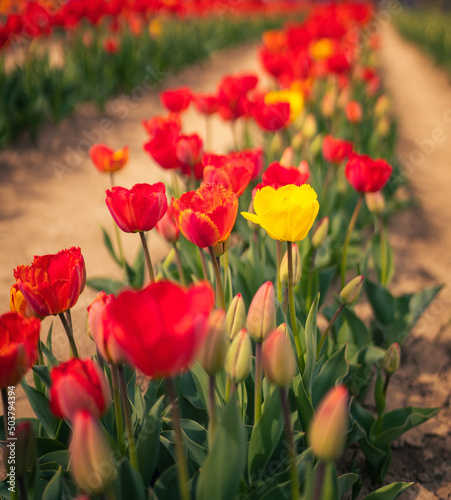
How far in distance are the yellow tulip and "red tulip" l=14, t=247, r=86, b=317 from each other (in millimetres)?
354

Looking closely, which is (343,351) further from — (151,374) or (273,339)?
(151,374)

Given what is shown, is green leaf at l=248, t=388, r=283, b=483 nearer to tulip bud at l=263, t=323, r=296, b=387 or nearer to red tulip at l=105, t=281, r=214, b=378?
tulip bud at l=263, t=323, r=296, b=387

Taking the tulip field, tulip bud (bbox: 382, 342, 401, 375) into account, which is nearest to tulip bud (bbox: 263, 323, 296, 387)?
the tulip field

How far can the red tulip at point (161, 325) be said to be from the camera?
56 centimetres

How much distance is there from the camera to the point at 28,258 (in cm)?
235

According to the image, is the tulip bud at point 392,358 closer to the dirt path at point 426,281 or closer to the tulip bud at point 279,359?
the dirt path at point 426,281

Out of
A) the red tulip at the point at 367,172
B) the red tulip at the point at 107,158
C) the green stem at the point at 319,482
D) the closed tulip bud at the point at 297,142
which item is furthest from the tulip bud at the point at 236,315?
the closed tulip bud at the point at 297,142

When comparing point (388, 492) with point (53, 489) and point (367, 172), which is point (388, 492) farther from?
point (367, 172)

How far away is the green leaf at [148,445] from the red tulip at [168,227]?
0.49 m

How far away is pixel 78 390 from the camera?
0.63 m

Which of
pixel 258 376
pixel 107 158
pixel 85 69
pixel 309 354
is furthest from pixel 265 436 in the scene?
pixel 85 69

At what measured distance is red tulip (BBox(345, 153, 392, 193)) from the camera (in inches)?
51.5

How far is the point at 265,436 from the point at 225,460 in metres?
0.17

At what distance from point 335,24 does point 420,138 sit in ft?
4.77
